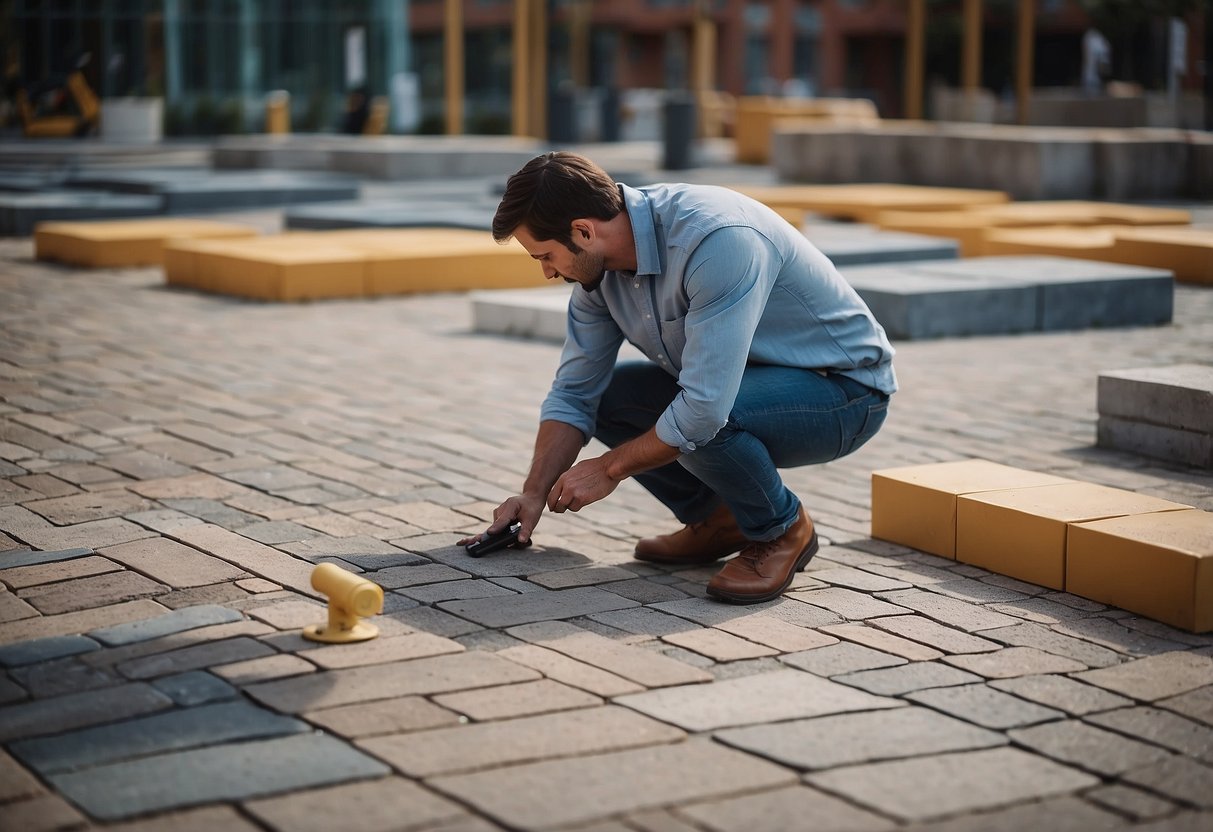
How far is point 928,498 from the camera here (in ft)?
15.5

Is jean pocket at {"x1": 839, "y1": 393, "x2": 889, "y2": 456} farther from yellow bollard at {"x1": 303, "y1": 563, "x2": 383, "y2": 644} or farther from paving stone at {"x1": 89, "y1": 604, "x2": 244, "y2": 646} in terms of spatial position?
paving stone at {"x1": 89, "y1": 604, "x2": 244, "y2": 646}

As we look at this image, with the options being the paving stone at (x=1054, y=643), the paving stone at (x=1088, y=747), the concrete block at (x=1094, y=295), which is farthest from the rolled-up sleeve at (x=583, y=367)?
the concrete block at (x=1094, y=295)

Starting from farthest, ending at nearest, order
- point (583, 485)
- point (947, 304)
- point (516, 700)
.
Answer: point (947, 304) < point (583, 485) < point (516, 700)

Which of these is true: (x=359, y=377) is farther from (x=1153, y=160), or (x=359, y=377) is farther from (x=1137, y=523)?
(x=1153, y=160)

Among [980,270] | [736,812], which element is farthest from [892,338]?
[736,812]

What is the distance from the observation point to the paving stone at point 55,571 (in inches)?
164

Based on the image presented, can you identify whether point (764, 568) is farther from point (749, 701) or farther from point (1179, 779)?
point (1179, 779)

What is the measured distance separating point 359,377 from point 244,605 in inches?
148

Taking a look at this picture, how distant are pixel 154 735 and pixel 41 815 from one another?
378mm

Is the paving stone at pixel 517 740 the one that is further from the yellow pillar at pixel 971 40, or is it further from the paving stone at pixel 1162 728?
the yellow pillar at pixel 971 40

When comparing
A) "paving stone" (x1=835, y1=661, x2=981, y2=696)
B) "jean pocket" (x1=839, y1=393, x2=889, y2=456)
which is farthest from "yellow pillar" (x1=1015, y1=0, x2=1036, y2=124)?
"paving stone" (x1=835, y1=661, x2=981, y2=696)

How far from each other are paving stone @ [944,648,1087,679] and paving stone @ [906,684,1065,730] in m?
0.12

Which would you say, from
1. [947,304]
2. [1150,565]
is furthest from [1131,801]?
[947,304]

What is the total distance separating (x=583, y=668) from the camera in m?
3.57
